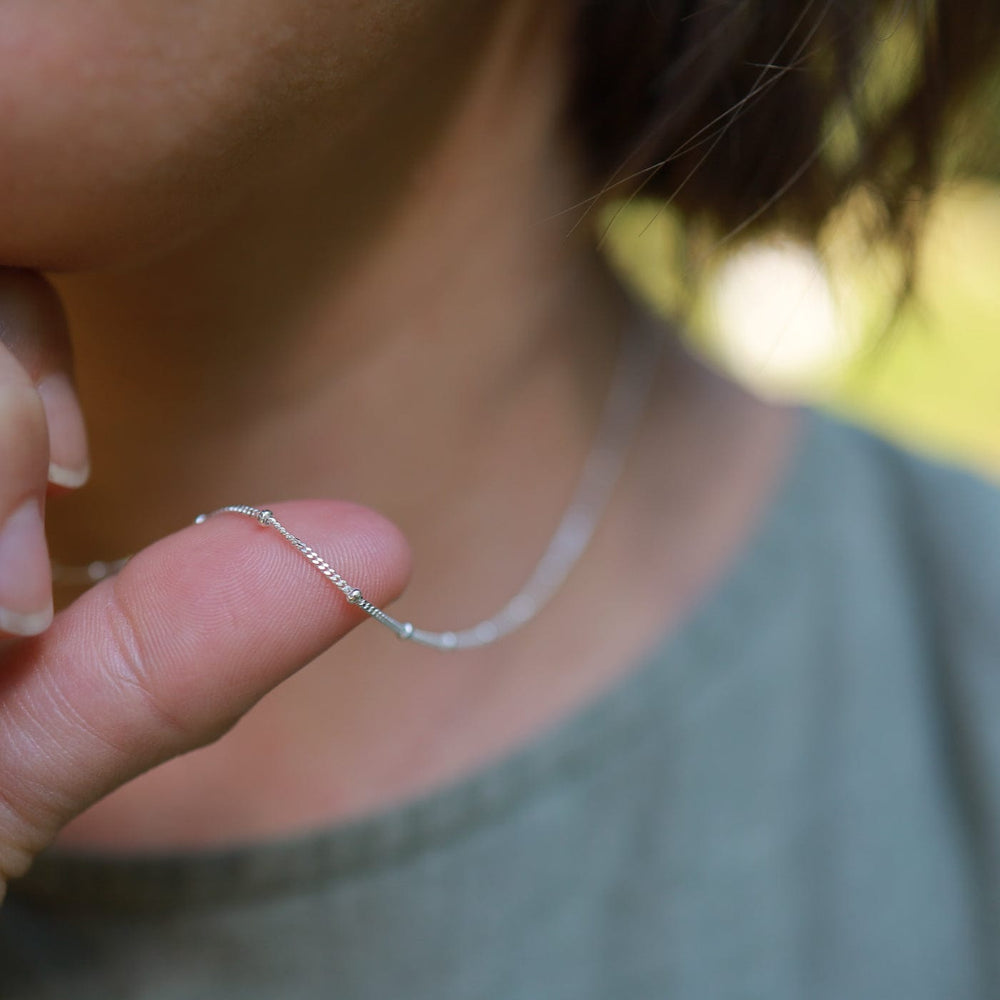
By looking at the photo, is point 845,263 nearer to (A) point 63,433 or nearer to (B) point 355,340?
(B) point 355,340

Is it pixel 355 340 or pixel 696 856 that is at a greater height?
pixel 355 340

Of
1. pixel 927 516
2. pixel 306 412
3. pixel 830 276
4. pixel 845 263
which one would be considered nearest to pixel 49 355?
pixel 306 412

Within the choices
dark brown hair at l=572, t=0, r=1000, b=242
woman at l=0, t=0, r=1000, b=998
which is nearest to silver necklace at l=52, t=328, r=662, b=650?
woman at l=0, t=0, r=1000, b=998

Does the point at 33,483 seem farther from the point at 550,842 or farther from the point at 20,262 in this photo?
the point at 550,842

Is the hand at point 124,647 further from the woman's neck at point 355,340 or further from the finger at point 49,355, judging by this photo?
the woman's neck at point 355,340

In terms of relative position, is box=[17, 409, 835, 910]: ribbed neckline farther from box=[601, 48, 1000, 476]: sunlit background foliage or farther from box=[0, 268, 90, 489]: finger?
box=[0, 268, 90, 489]: finger

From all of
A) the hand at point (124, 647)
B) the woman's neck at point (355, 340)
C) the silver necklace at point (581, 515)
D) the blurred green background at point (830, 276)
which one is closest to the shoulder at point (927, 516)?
the blurred green background at point (830, 276)
